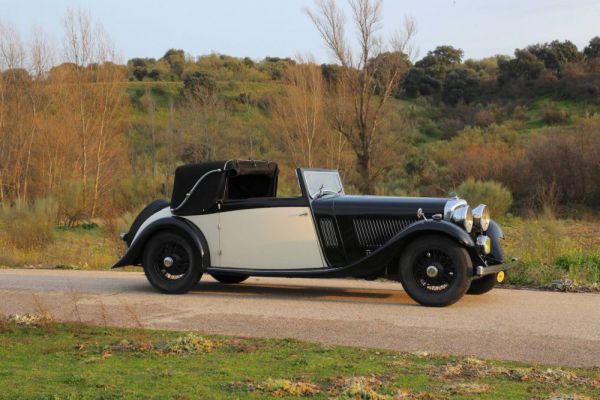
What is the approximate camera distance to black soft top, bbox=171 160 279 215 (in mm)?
10430

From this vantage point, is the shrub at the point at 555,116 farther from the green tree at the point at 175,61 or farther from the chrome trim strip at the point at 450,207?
the chrome trim strip at the point at 450,207

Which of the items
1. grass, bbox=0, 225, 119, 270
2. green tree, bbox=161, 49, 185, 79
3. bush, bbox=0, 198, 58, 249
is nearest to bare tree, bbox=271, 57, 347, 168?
bush, bbox=0, 198, 58, 249

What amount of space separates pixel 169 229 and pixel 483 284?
4.33m

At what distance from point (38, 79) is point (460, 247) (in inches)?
1246

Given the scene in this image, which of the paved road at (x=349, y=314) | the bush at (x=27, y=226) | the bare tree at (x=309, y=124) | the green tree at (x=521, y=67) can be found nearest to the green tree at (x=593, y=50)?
the green tree at (x=521, y=67)

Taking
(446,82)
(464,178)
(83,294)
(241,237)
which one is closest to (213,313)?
(241,237)

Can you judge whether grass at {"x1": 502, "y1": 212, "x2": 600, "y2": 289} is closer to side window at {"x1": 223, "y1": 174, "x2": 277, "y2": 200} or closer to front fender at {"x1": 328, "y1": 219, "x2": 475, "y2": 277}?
front fender at {"x1": 328, "y1": 219, "x2": 475, "y2": 277}

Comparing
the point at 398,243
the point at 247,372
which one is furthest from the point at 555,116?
the point at 247,372

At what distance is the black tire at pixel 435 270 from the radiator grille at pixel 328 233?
0.95m

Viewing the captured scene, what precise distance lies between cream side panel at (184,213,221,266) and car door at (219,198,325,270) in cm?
7

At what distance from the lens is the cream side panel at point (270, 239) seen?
981 centimetres

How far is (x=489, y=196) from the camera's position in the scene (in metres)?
29.8

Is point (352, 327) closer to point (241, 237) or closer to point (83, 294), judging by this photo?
point (241, 237)

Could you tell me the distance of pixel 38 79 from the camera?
36406mm
